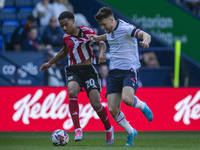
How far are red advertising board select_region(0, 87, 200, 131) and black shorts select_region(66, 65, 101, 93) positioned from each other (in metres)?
3.52

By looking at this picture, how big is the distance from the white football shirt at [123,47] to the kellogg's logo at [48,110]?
3952mm

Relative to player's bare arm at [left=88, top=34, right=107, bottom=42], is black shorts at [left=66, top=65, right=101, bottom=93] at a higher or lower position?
lower

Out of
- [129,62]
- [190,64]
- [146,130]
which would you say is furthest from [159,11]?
[129,62]

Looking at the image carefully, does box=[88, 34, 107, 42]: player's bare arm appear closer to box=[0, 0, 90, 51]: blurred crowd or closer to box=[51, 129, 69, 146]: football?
box=[51, 129, 69, 146]: football

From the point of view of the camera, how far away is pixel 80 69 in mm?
8477

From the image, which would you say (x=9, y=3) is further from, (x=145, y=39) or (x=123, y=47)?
(x=145, y=39)

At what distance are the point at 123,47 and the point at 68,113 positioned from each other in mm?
4186

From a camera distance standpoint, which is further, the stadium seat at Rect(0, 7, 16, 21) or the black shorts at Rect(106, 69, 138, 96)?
the stadium seat at Rect(0, 7, 16, 21)

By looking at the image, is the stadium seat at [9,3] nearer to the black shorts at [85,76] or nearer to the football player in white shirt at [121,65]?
the black shorts at [85,76]

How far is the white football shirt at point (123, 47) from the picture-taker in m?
8.02

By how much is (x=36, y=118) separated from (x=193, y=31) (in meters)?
6.36

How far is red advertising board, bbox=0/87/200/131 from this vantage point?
11.9 m

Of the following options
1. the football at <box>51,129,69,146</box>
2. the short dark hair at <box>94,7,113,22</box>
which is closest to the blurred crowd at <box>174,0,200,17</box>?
the short dark hair at <box>94,7,113,22</box>

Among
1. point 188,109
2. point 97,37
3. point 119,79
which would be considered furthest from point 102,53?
point 188,109
